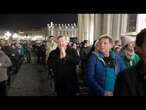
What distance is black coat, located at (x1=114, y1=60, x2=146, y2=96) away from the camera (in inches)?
52.4

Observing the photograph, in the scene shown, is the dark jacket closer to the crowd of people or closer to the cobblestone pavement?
the crowd of people

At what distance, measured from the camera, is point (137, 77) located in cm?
134

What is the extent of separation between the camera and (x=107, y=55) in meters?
2.36

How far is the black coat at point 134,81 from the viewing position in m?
1.33

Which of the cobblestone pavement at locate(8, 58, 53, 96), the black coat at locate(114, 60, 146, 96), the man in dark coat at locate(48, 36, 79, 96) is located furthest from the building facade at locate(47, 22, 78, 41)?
the black coat at locate(114, 60, 146, 96)

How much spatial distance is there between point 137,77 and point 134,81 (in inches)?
0.8

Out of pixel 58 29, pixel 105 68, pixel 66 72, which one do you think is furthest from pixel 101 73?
pixel 58 29

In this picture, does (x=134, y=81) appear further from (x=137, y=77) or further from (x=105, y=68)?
(x=105, y=68)

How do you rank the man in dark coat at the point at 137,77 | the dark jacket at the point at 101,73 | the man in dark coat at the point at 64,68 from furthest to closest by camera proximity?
the man in dark coat at the point at 64,68, the dark jacket at the point at 101,73, the man in dark coat at the point at 137,77

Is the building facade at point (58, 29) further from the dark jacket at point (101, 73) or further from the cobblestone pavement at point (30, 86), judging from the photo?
the dark jacket at point (101, 73)

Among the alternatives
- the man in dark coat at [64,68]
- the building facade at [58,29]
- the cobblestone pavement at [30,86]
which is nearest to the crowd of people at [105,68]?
the man in dark coat at [64,68]
